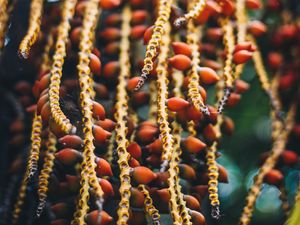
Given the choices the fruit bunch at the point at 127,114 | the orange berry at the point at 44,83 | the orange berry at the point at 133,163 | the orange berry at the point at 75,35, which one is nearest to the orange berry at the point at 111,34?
the fruit bunch at the point at 127,114

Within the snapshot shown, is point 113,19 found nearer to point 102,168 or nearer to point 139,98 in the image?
point 139,98

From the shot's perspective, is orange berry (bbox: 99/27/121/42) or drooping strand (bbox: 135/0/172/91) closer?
drooping strand (bbox: 135/0/172/91)

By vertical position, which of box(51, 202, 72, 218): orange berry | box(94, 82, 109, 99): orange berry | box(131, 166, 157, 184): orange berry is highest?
box(94, 82, 109, 99): orange berry

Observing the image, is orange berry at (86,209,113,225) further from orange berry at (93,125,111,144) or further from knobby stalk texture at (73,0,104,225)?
orange berry at (93,125,111,144)

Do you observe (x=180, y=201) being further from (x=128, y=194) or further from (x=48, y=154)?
(x=48, y=154)

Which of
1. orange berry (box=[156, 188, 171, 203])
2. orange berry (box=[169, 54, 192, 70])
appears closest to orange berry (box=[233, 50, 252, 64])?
orange berry (box=[169, 54, 192, 70])

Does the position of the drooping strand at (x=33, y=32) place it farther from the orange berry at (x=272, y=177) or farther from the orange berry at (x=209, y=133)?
the orange berry at (x=272, y=177)

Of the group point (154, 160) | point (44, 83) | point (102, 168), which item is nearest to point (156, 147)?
point (154, 160)
